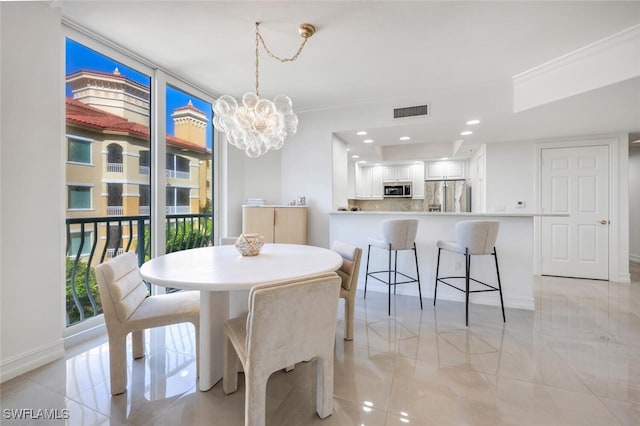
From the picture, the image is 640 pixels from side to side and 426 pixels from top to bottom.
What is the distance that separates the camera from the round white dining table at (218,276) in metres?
1.28

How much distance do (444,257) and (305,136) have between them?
2.55 m

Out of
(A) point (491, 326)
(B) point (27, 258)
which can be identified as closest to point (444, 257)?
(A) point (491, 326)

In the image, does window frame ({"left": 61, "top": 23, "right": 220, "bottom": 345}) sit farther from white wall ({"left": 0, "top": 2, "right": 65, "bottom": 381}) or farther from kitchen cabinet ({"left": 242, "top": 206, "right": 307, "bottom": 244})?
kitchen cabinet ({"left": 242, "top": 206, "right": 307, "bottom": 244})

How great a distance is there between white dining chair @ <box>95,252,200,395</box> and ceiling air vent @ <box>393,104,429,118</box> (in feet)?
→ 10.5

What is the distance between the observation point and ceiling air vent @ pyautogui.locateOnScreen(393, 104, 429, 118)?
11.4 ft

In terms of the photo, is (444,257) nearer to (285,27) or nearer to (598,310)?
(598,310)

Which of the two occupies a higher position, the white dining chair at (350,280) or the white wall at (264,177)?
the white wall at (264,177)

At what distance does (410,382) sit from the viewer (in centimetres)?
168

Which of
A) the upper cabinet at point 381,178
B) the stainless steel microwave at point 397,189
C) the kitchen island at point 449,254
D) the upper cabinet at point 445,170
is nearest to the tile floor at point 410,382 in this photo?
the kitchen island at point 449,254

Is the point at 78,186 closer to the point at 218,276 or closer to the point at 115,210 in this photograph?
the point at 115,210

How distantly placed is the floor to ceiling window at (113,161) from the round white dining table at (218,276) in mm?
1312

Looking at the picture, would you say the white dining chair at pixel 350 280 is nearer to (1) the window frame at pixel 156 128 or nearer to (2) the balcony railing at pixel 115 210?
(1) the window frame at pixel 156 128

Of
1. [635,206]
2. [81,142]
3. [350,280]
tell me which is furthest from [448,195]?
[81,142]

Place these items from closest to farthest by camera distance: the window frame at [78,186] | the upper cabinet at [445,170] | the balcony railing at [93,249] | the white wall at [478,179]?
the window frame at [78,186], the balcony railing at [93,249], the white wall at [478,179], the upper cabinet at [445,170]
